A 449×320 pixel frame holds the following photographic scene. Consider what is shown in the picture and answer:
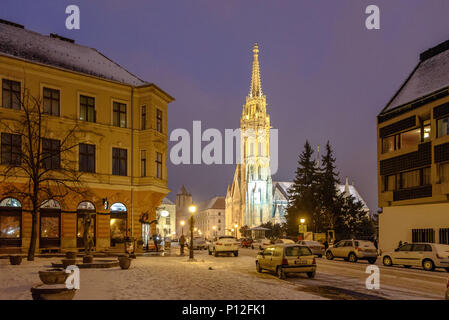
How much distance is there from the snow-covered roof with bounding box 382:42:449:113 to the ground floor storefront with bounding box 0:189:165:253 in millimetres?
23338

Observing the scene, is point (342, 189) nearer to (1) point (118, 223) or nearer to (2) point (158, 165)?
(2) point (158, 165)

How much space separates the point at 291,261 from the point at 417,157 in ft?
80.6

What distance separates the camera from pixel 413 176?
139 ft

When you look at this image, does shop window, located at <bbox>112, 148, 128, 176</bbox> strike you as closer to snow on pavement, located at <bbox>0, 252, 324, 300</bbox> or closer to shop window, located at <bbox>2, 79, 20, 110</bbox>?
shop window, located at <bbox>2, 79, 20, 110</bbox>

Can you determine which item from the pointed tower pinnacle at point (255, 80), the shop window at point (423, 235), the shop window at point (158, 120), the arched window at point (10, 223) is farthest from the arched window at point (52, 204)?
the pointed tower pinnacle at point (255, 80)

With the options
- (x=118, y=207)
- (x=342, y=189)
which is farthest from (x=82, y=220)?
(x=342, y=189)

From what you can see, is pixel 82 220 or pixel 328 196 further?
pixel 328 196

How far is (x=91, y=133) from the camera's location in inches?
1483

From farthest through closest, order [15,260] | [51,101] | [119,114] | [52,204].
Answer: [119,114] < [51,101] < [52,204] < [15,260]

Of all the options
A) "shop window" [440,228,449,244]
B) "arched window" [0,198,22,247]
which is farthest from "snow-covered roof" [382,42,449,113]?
"arched window" [0,198,22,247]

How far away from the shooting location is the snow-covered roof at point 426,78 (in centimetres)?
4109

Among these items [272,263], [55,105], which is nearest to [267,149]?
[55,105]
